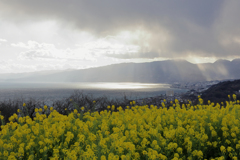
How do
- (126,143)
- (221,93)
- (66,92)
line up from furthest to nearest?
(66,92) → (221,93) → (126,143)

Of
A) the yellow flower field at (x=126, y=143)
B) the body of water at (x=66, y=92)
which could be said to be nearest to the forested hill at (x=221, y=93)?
the body of water at (x=66, y=92)

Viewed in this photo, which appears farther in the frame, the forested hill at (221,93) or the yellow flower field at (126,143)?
the forested hill at (221,93)

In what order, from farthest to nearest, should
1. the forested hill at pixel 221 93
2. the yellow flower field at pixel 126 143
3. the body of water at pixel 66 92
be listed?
the body of water at pixel 66 92 < the forested hill at pixel 221 93 < the yellow flower field at pixel 126 143

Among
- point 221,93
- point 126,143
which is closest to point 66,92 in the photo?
point 221,93

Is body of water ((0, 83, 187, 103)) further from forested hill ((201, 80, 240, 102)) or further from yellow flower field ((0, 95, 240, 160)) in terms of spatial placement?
forested hill ((201, 80, 240, 102))

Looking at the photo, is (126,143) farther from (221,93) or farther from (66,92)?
(66,92)

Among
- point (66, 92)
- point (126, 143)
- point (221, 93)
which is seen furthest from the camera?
point (66, 92)

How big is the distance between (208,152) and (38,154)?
393 centimetres

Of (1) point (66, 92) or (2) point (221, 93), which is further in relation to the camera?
(1) point (66, 92)

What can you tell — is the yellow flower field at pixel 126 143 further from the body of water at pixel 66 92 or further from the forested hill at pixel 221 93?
the forested hill at pixel 221 93

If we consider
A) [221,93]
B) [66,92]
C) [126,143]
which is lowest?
[66,92]

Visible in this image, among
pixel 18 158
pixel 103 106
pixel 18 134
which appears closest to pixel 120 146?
pixel 18 158

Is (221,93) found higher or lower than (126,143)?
lower

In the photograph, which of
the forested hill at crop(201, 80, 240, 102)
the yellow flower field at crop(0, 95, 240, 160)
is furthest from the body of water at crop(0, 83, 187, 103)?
the forested hill at crop(201, 80, 240, 102)
